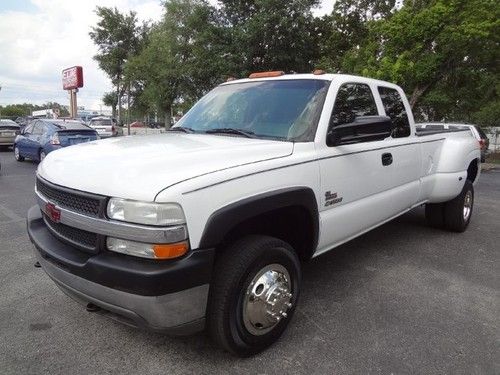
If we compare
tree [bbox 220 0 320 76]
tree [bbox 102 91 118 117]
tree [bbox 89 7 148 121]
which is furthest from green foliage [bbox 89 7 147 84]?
tree [bbox 220 0 320 76]

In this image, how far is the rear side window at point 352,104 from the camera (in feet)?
11.5

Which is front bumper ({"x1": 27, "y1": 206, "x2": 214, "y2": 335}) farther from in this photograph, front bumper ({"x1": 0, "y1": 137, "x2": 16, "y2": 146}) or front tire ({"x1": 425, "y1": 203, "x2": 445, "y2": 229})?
front bumper ({"x1": 0, "y1": 137, "x2": 16, "y2": 146})

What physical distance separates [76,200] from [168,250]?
72 centimetres

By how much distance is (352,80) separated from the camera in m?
3.83

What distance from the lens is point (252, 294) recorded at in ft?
8.73

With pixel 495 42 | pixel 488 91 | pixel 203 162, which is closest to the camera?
pixel 203 162

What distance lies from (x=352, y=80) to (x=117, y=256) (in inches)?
103

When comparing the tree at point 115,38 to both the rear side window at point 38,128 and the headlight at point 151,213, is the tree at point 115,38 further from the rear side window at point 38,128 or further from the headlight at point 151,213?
the headlight at point 151,213

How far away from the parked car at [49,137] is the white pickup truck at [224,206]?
9776 mm

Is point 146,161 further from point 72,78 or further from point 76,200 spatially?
point 72,78

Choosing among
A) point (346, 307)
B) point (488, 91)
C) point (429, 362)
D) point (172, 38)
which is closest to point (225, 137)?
point (346, 307)

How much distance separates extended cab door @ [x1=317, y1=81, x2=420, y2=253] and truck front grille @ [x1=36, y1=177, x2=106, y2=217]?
161 cm

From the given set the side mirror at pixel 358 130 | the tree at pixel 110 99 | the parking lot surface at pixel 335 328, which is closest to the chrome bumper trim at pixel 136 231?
the parking lot surface at pixel 335 328

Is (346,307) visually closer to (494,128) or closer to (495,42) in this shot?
(495,42)
